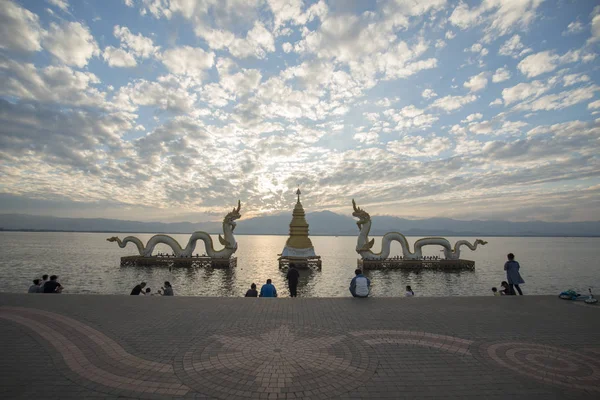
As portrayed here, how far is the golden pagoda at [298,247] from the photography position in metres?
40.4

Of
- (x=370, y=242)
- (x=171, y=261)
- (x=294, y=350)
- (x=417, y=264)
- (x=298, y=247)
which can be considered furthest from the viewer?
(x=171, y=261)

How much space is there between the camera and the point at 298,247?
40812mm

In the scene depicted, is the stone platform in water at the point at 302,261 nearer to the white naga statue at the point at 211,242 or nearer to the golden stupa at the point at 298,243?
the golden stupa at the point at 298,243

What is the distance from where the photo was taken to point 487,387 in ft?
17.5

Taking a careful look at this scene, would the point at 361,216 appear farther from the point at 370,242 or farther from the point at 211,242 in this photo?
the point at 211,242

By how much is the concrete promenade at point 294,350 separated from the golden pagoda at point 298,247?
29.9 metres

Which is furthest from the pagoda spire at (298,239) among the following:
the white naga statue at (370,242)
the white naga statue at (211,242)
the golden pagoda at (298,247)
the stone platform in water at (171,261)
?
the stone platform in water at (171,261)

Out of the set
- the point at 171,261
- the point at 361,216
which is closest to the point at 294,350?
the point at 361,216

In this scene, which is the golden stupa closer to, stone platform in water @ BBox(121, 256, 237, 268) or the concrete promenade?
stone platform in water @ BBox(121, 256, 237, 268)

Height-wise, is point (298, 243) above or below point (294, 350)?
above

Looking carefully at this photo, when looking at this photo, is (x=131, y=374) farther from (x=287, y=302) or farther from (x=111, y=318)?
(x=287, y=302)

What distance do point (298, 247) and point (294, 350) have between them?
34.2 m

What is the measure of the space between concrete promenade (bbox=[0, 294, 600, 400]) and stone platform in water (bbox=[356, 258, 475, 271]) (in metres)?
29.9

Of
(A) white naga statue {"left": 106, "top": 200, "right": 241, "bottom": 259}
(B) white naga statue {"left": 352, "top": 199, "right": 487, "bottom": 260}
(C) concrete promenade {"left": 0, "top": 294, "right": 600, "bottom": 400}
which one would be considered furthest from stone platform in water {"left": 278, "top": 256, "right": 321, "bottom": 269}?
(C) concrete promenade {"left": 0, "top": 294, "right": 600, "bottom": 400}
